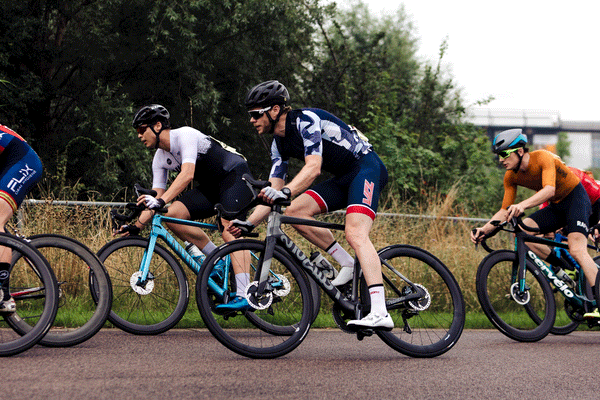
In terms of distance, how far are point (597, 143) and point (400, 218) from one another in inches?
6376

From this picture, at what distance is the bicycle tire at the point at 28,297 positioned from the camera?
4.80 metres

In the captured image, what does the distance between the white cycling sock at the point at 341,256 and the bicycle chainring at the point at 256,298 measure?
75cm

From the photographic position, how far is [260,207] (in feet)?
18.0

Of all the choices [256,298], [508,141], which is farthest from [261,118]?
[508,141]

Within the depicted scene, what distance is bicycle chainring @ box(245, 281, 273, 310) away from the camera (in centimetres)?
507

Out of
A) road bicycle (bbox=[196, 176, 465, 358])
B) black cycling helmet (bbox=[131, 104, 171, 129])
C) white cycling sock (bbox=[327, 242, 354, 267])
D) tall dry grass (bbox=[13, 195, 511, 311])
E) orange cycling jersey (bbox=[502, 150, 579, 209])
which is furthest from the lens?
tall dry grass (bbox=[13, 195, 511, 311])

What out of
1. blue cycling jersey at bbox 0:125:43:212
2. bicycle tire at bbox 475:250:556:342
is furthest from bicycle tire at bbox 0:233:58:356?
bicycle tire at bbox 475:250:556:342

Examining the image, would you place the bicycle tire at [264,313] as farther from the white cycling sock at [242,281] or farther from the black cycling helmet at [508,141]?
the black cycling helmet at [508,141]

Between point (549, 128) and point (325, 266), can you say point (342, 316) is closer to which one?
point (325, 266)

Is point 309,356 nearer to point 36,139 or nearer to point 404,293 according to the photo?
point 404,293

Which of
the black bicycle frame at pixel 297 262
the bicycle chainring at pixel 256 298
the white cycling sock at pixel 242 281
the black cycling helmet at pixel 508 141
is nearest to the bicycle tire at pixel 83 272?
the white cycling sock at pixel 242 281

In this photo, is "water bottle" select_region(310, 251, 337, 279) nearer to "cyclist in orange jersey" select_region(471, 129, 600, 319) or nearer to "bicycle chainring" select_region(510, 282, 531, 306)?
"cyclist in orange jersey" select_region(471, 129, 600, 319)

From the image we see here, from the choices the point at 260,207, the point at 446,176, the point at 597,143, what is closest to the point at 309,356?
the point at 260,207

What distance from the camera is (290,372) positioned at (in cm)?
459
